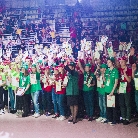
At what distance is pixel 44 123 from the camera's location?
598 cm

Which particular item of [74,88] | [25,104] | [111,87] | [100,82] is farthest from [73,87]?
[25,104]

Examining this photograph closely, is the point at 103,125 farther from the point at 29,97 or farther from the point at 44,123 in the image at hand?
the point at 29,97

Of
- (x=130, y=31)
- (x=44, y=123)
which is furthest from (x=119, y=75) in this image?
(x=130, y=31)

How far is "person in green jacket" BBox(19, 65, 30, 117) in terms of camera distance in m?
6.54

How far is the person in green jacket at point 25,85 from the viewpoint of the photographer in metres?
6.54

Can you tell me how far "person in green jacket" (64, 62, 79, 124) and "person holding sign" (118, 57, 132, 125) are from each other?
1003mm

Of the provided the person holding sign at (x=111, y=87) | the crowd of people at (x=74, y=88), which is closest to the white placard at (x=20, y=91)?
the crowd of people at (x=74, y=88)

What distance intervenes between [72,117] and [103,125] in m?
0.77

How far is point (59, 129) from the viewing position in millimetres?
5504

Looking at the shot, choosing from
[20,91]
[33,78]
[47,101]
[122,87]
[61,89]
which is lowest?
[47,101]

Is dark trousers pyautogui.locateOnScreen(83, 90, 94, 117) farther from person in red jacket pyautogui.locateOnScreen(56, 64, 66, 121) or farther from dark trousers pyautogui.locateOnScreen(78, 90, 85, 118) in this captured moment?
person in red jacket pyautogui.locateOnScreen(56, 64, 66, 121)

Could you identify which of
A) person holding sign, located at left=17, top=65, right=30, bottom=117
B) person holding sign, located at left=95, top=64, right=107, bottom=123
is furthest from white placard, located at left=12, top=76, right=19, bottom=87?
person holding sign, located at left=95, top=64, right=107, bottom=123

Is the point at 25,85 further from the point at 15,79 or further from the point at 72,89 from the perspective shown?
the point at 72,89

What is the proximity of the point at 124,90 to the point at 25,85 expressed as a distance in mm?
2562
